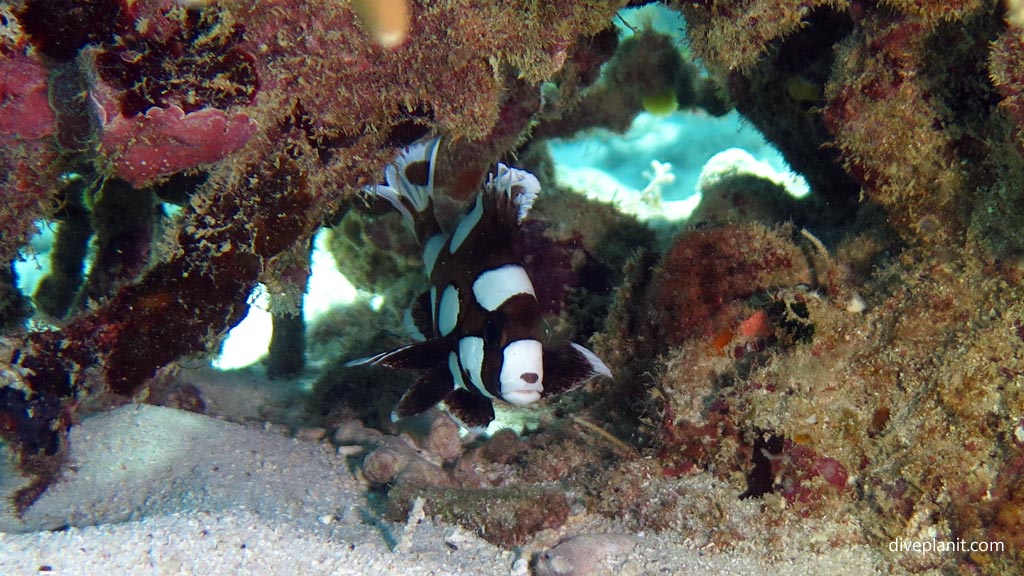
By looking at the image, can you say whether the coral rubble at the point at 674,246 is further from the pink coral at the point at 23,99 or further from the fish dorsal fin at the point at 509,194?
the fish dorsal fin at the point at 509,194

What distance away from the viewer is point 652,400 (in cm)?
319

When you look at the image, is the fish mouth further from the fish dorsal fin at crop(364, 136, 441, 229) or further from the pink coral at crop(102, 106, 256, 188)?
the pink coral at crop(102, 106, 256, 188)

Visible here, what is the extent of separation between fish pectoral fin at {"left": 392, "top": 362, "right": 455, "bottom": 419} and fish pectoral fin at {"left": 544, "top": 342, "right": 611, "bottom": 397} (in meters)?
0.71

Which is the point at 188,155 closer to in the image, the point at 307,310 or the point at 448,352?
A: the point at 448,352

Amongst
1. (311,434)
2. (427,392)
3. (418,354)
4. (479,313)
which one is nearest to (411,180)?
(479,313)

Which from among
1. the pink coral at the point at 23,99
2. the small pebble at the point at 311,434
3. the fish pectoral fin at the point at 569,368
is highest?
the pink coral at the point at 23,99

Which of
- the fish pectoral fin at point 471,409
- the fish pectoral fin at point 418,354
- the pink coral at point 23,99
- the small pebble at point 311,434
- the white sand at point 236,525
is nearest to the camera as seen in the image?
the white sand at point 236,525

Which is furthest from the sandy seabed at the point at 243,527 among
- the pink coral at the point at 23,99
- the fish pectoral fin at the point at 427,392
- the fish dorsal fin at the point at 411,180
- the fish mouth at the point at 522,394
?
the fish dorsal fin at the point at 411,180

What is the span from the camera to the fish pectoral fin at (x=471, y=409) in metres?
3.70

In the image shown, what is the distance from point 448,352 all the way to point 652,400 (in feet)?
4.22

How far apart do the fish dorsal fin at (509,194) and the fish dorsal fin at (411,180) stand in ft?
1.19

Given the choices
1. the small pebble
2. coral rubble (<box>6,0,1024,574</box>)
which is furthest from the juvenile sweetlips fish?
the small pebble

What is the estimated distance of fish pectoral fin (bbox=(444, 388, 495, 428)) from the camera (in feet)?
12.1

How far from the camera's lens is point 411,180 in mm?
3547
